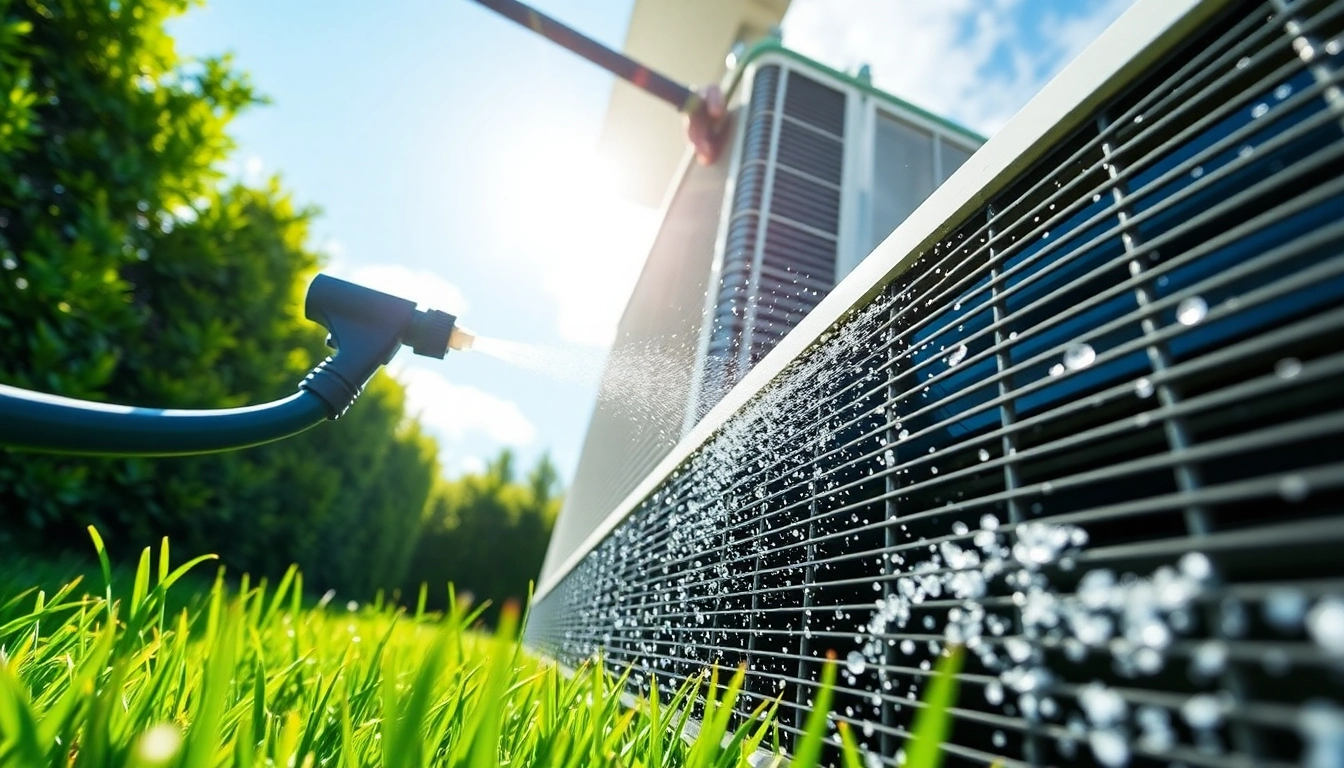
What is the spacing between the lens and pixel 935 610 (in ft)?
2.85

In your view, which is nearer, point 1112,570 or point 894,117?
point 1112,570

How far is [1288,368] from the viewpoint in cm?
55

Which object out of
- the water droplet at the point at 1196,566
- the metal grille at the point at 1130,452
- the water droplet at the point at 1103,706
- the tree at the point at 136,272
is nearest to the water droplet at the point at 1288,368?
the metal grille at the point at 1130,452

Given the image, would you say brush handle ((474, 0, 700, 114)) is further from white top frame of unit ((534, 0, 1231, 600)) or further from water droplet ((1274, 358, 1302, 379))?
water droplet ((1274, 358, 1302, 379))

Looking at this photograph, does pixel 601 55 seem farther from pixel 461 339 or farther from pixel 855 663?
pixel 855 663

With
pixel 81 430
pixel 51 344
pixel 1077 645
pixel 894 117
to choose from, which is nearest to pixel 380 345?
pixel 81 430

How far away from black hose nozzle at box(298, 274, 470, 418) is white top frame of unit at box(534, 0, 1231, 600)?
33.5 inches

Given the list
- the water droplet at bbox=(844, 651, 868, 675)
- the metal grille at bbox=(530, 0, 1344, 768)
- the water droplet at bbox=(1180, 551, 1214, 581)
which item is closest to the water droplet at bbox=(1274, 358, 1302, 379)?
the metal grille at bbox=(530, 0, 1344, 768)

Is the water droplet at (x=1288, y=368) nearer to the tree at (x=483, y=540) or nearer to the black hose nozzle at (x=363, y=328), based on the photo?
the black hose nozzle at (x=363, y=328)

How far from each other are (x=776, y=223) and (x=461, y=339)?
108 inches

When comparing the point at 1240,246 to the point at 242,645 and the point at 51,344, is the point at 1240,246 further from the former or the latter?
the point at 51,344

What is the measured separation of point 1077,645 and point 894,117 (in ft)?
17.1

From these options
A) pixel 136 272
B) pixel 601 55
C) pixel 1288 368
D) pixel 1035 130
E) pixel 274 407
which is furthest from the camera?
pixel 601 55

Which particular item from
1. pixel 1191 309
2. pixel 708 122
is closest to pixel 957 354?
pixel 1191 309
